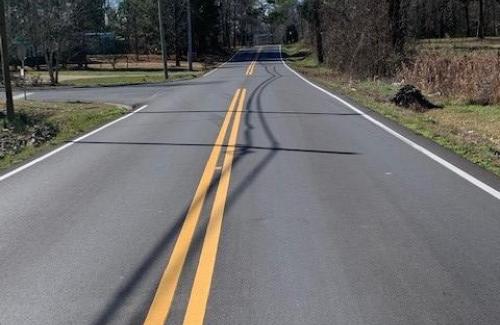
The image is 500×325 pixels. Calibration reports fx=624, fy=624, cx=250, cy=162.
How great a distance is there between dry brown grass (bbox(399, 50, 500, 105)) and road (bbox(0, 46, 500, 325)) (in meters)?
8.82

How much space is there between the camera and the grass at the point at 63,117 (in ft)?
44.1

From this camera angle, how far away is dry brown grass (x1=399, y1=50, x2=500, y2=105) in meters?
18.4

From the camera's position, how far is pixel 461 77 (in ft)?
66.8

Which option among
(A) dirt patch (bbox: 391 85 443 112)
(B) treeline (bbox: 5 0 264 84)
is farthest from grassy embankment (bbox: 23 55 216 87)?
(A) dirt patch (bbox: 391 85 443 112)

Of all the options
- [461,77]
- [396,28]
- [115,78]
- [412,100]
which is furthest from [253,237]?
[115,78]

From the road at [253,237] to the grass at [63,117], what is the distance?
300cm

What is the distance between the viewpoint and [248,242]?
18.3 feet

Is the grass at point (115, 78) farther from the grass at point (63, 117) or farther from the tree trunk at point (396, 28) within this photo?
the tree trunk at point (396, 28)

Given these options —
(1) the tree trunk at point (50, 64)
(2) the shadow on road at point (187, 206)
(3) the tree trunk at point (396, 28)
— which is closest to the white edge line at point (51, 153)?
(2) the shadow on road at point (187, 206)

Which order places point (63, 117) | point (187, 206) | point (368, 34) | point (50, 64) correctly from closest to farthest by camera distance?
point (187, 206)
point (63, 117)
point (368, 34)
point (50, 64)

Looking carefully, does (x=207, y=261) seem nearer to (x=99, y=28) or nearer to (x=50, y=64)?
(x=50, y=64)

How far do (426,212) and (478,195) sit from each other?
1049 millimetres

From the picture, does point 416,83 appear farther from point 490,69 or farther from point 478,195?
point 478,195

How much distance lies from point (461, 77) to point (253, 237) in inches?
651
